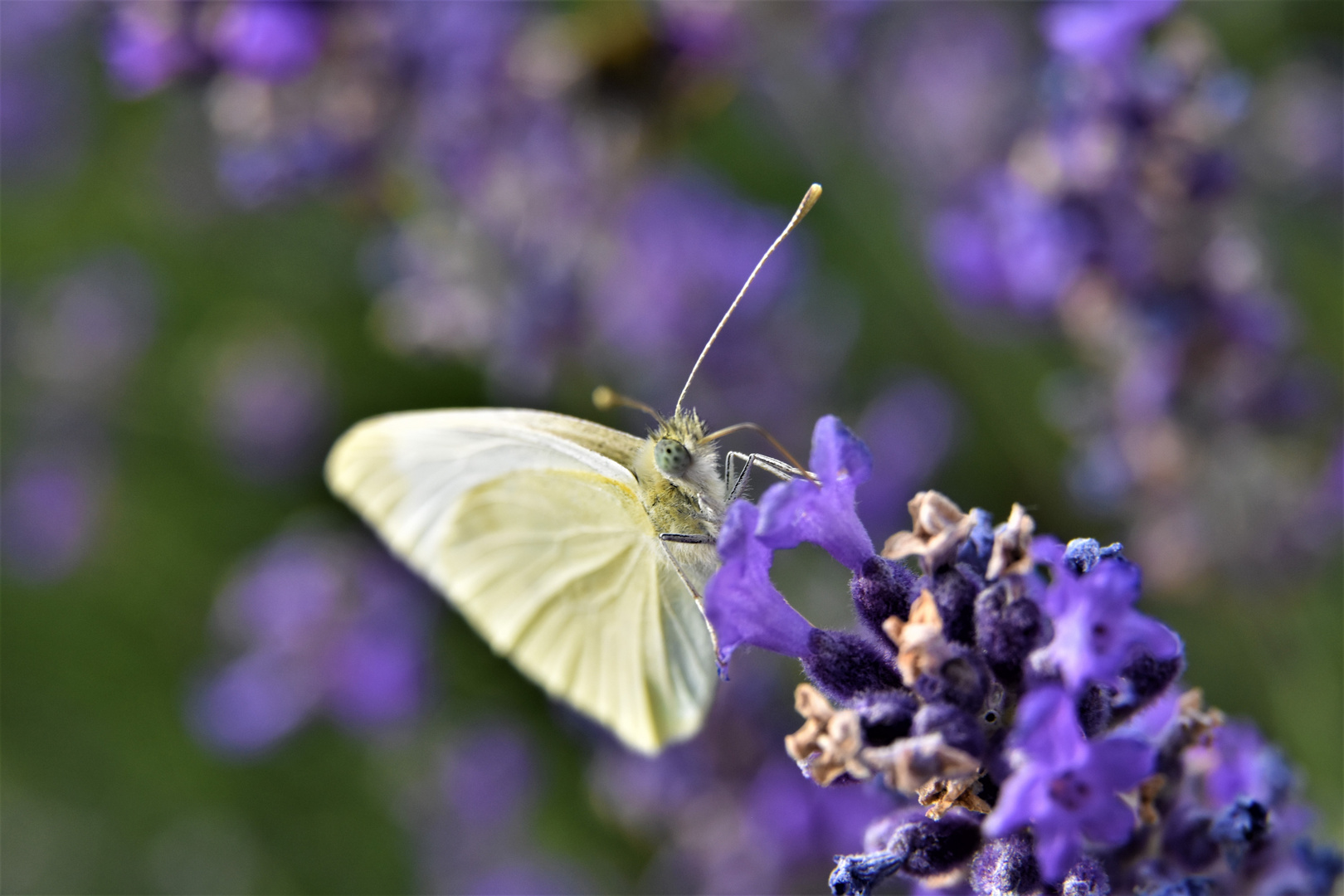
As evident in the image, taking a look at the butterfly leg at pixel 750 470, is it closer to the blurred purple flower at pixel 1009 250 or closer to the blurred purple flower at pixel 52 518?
the blurred purple flower at pixel 1009 250

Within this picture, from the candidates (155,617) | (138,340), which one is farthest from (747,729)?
(138,340)

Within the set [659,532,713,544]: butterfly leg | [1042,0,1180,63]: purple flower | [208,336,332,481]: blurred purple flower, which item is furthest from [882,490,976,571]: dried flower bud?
[208,336,332,481]: blurred purple flower

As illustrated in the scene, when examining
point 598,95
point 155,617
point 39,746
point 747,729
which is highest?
Answer: point 598,95

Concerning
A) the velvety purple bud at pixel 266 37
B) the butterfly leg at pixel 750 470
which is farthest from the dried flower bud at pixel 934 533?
the velvety purple bud at pixel 266 37

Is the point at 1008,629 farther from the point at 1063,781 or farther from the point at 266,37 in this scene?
the point at 266,37

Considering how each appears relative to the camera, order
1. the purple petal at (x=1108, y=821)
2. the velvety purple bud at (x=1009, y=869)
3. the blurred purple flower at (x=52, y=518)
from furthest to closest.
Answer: the blurred purple flower at (x=52, y=518) < the velvety purple bud at (x=1009, y=869) < the purple petal at (x=1108, y=821)

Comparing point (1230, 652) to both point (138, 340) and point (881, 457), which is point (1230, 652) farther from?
point (138, 340)
